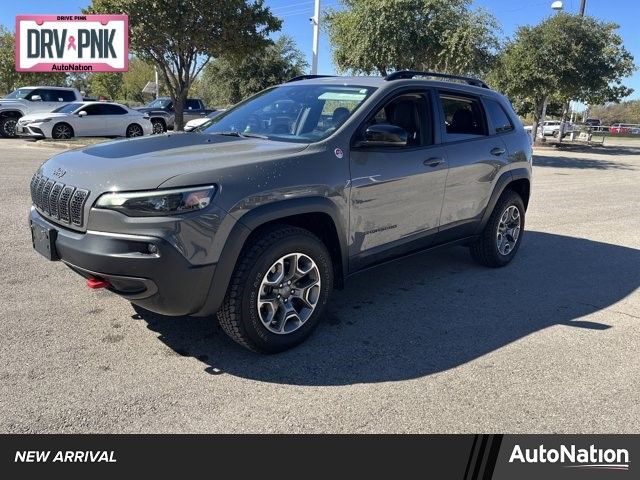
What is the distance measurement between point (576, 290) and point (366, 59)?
16473mm

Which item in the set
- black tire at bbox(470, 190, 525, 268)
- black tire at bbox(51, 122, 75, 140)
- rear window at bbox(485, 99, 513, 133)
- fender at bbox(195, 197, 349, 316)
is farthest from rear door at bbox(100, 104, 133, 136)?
fender at bbox(195, 197, 349, 316)

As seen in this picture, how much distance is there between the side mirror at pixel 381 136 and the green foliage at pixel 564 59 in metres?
21.9

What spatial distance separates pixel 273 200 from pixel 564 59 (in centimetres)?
2430

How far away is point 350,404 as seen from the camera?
308 cm

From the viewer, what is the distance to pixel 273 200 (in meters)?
3.32

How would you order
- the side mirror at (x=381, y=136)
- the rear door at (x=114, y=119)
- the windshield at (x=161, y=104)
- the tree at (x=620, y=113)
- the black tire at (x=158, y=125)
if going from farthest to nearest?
the tree at (x=620, y=113) → the windshield at (x=161, y=104) → the black tire at (x=158, y=125) → the rear door at (x=114, y=119) → the side mirror at (x=381, y=136)

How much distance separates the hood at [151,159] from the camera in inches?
121

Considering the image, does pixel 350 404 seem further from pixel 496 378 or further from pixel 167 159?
pixel 167 159

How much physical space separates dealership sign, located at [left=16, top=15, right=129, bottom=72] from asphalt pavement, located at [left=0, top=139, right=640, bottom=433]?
1464 centimetres

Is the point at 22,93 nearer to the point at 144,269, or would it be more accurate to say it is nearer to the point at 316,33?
the point at 316,33

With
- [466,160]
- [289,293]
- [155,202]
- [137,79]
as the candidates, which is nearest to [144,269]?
[155,202]

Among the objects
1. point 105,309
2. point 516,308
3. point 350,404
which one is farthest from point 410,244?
point 105,309

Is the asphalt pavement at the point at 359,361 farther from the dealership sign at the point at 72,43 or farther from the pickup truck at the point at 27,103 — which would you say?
the pickup truck at the point at 27,103

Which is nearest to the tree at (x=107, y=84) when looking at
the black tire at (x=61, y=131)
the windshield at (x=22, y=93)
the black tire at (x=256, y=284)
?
the windshield at (x=22, y=93)
